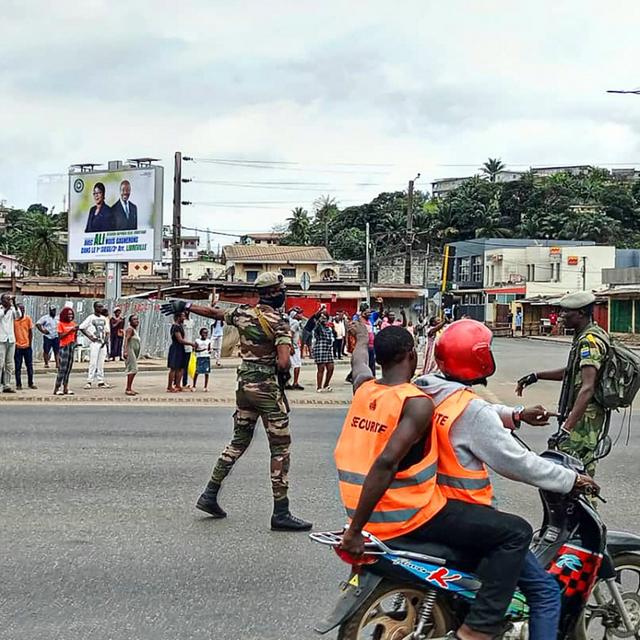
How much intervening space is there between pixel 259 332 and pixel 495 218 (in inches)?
3731

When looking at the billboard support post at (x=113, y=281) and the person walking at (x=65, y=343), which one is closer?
the person walking at (x=65, y=343)

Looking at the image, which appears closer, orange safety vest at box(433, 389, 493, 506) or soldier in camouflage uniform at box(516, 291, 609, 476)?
orange safety vest at box(433, 389, 493, 506)

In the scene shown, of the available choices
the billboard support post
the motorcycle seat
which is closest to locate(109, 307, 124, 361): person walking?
the billboard support post

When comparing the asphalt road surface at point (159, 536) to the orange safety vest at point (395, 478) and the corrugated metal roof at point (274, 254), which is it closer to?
the orange safety vest at point (395, 478)

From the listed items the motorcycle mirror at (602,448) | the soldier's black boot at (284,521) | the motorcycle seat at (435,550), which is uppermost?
the motorcycle mirror at (602,448)

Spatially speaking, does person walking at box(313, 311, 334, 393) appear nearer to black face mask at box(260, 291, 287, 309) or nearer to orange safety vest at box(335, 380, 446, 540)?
black face mask at box(260, 291, 287, 309)

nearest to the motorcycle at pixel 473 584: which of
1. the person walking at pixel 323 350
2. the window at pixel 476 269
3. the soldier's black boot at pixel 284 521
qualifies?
the soldier's black boot at pixel 284 521

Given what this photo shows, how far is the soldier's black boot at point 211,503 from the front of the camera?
7.04 m

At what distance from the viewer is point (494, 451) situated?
3.71 m

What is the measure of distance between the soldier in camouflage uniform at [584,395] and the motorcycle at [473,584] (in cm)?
129

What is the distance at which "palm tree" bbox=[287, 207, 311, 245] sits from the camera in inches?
4122

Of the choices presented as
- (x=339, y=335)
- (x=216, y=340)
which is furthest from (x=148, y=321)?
(x=339, y=335)

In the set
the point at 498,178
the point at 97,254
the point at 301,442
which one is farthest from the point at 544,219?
the point at 301,442

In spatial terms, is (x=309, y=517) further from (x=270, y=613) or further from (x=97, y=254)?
(x=97, y=254)
